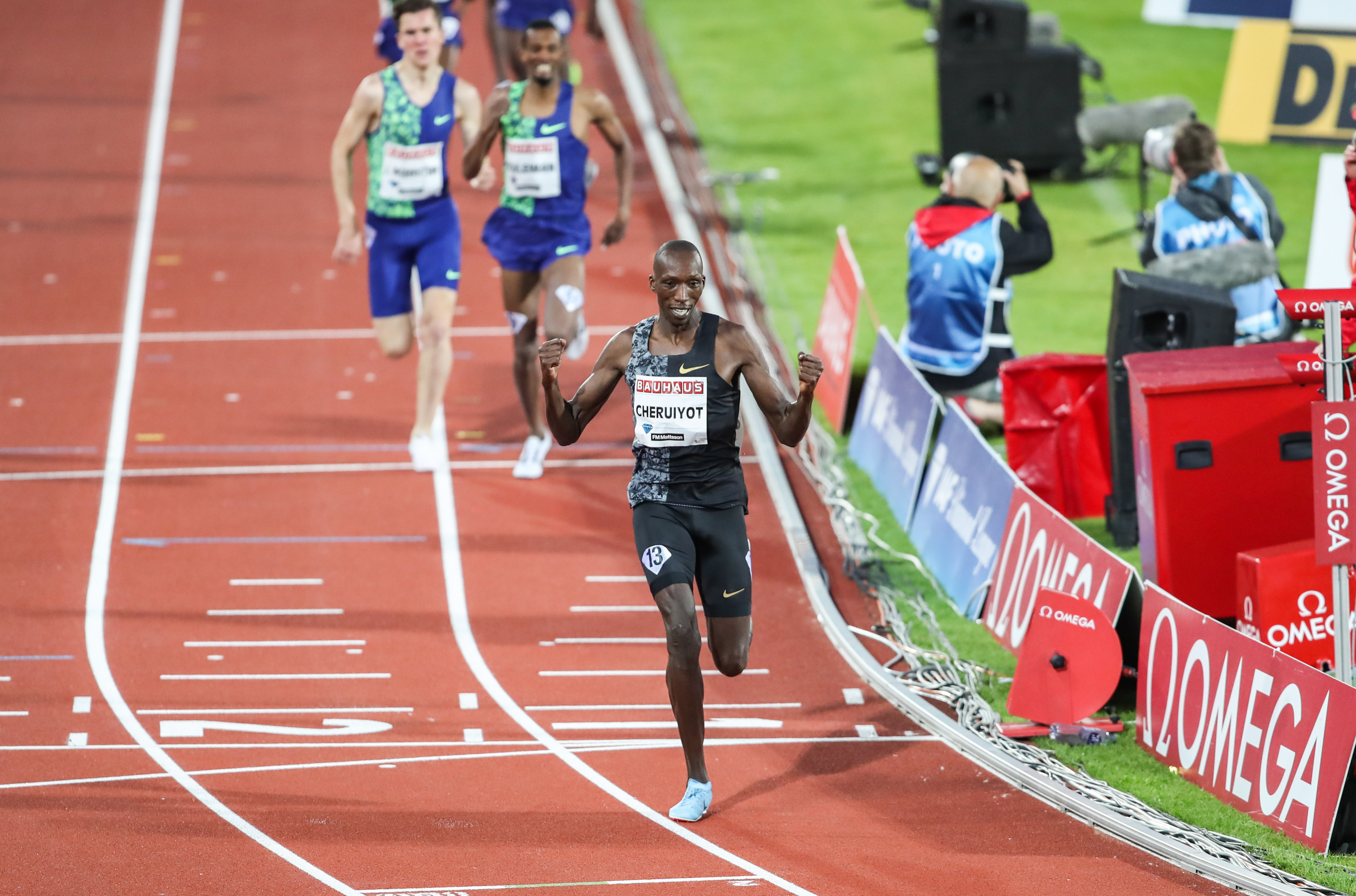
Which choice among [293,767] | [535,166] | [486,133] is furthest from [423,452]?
[293,767]

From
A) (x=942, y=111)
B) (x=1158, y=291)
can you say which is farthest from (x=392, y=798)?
(x=942, y=111)

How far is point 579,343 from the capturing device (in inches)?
423

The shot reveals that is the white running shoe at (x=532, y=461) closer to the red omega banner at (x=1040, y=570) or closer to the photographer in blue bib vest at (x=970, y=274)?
the photographer in blue bib vest at (x=970, y=274)

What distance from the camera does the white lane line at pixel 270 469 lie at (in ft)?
35.4

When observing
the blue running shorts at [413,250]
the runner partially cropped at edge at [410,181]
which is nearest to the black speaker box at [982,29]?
the runner partially cropped at edge at [410,181]

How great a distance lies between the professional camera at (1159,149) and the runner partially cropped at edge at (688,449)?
5.58m

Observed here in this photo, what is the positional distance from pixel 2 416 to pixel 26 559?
2397 millimetres

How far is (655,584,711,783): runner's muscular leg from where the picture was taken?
21.1ft

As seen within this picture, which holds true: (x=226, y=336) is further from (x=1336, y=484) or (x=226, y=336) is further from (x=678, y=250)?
(x=1336, y=484)

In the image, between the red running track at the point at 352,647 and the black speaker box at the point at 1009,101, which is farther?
the black speaker box at the point at 1009,101

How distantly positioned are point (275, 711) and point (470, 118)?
3.86 meters

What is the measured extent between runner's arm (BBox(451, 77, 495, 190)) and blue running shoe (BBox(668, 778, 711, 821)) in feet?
14.6

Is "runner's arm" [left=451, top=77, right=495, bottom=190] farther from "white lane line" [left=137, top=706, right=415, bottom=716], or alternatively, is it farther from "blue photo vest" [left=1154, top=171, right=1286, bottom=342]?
"blue photo vest" [left=1154, top=171, right=1286, bottom=342]

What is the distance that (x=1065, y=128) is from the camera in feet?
52.1
